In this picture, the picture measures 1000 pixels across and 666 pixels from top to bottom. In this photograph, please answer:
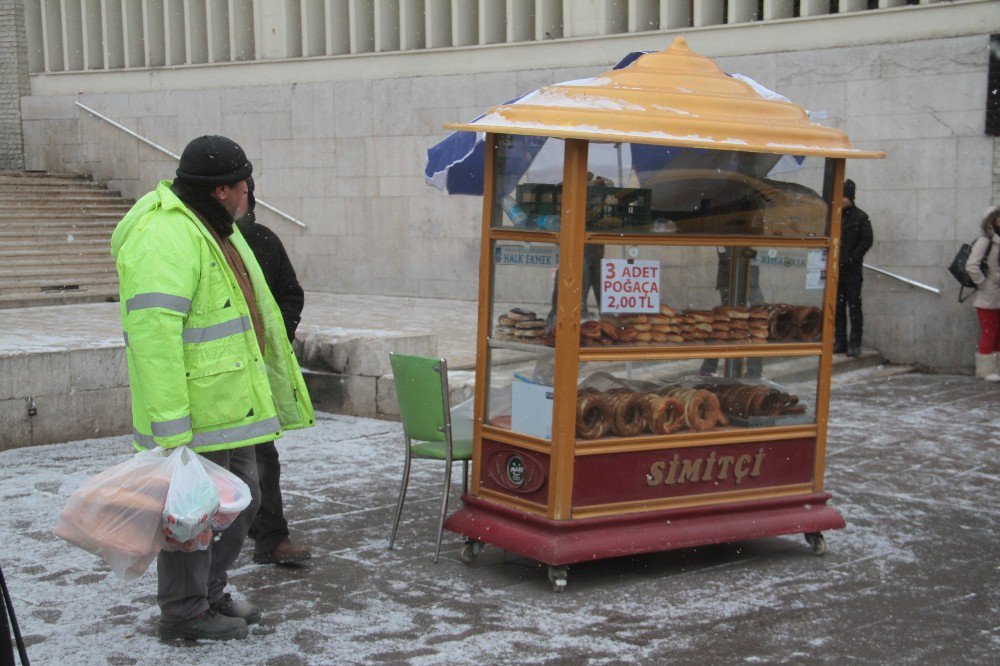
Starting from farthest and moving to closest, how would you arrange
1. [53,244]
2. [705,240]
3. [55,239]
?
[55,239]
[53,244]
[705,240]

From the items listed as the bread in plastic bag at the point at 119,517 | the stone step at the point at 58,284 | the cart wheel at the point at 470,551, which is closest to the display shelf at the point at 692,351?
the cart wheel at the point at 470,551

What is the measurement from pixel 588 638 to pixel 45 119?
53.4ft

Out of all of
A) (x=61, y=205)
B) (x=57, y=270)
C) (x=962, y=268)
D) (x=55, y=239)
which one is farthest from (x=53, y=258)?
(x=962, y=268)

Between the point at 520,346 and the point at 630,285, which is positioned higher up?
the point at 630,285

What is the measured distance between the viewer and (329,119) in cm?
1578

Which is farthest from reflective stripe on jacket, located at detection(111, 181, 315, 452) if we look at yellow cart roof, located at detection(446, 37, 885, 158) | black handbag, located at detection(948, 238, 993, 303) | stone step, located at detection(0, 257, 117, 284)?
stone step, located at detection(0, 257, 117, 284)

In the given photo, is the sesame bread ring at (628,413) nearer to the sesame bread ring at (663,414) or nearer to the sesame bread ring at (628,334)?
the sesame bread ring at (663,414)

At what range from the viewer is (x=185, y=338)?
4328mm

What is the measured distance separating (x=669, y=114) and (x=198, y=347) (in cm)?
210

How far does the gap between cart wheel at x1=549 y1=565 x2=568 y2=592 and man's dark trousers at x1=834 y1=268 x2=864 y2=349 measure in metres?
6.99

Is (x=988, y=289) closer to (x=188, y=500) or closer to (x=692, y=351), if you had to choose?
(x=692, y=351)

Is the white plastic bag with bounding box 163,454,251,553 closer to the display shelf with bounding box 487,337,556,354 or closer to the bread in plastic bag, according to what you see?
the bread in plastic bag

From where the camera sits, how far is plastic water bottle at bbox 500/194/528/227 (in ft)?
17.5

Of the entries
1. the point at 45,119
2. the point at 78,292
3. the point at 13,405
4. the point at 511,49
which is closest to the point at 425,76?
the point at 511,49
